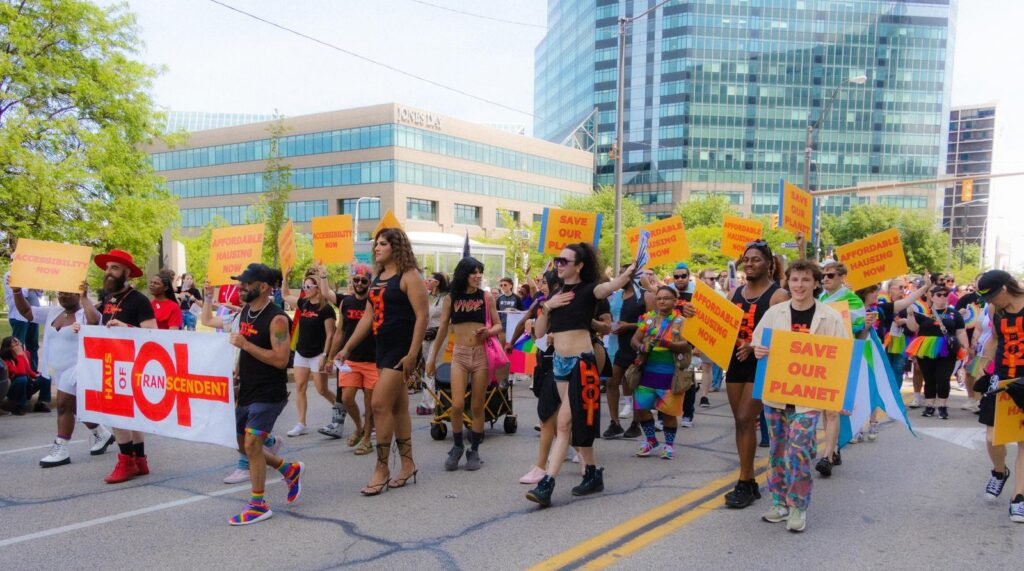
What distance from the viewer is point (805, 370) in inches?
188

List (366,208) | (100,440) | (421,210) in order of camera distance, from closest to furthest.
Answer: (100,440) → (421,210) → (366,208)

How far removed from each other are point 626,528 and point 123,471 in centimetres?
414

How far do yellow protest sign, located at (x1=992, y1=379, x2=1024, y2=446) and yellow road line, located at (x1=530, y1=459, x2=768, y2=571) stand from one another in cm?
198

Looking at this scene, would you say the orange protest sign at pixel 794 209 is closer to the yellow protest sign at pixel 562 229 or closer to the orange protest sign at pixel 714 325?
the yellow protest sign at pixel 562 229

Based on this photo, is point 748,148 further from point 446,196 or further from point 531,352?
point 531,352

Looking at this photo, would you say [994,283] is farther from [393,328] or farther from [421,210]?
[421,210]

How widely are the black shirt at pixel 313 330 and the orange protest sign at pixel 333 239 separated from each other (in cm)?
137

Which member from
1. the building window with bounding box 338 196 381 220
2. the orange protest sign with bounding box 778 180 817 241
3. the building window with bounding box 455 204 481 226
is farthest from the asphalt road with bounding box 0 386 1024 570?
the building window with bounding box 455 204 481 226

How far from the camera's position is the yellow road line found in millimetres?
4332

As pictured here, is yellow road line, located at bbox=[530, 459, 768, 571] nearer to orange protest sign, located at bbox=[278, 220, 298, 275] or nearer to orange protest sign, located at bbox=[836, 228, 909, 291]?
orange protest sign, located at bbox=[836, 228, 909, 291]

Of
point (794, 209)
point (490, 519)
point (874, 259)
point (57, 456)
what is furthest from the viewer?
point (794, 209)

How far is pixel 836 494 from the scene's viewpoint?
5902 mm

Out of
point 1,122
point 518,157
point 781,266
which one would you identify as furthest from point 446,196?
point 781,266

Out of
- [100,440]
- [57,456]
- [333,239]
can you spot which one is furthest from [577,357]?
[333,239]
